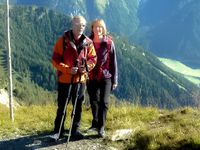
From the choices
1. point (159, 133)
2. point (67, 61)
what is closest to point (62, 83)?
point (67, 61)

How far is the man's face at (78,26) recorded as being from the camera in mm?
9656

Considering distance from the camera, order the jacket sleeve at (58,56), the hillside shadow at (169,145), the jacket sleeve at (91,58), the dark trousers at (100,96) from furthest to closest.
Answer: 1. the dark trousers at (100,96)
2. the jacket sleeve at (91,58)
3. the jacket sleeve at (58,56)
4. the hillside shadow at (169,145)

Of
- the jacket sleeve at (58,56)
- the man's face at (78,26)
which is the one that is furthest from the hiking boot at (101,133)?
the man's face at (78,26)

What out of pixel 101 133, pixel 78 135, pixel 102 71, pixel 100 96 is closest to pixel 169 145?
pixel 101 133

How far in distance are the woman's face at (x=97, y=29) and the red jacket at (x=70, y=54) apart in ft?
1.86

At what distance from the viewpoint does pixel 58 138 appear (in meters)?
10.3

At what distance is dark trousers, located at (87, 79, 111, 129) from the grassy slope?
50 cm

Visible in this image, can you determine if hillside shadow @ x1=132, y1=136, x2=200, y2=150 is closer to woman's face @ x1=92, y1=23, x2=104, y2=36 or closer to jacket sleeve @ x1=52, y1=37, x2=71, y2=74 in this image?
jacket sleeve @ x1=52, y1=37, x2=71, y2=74

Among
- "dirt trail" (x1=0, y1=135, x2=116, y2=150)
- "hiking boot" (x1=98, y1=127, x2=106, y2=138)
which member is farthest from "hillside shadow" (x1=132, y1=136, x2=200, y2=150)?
"hiking boot" (x1=98, y1=127, x2=106, y2=138)

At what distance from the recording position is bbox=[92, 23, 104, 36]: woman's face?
10.4 meters

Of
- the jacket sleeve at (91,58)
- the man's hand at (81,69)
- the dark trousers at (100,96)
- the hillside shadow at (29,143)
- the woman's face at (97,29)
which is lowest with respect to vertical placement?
the hillside shadow at (29,143)

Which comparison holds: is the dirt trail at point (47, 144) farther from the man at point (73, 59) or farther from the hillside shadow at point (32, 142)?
the man at point (73, 59)

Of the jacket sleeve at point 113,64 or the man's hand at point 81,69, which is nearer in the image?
the man's hand at point 81,69

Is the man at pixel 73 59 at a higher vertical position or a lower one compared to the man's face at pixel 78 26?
lower
